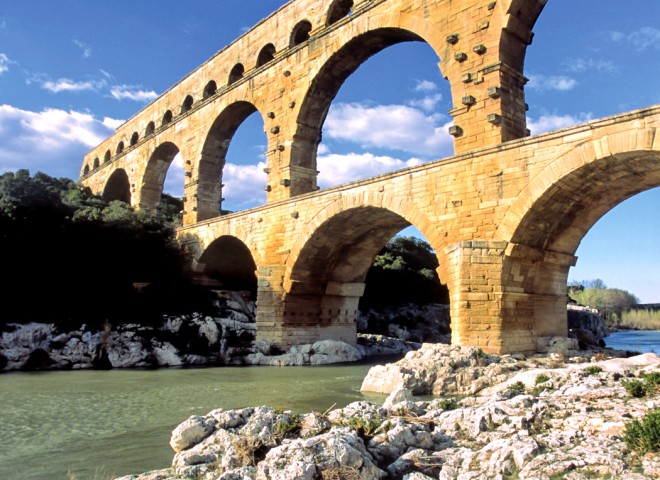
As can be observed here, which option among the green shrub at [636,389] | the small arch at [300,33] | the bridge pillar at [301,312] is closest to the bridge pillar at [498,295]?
the green shrub at [636,389]

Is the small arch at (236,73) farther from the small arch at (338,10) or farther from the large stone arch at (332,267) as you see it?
the large stone arch at (332,267)

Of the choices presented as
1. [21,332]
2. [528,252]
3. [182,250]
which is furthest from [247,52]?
[528,252]

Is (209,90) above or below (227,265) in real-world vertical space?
above

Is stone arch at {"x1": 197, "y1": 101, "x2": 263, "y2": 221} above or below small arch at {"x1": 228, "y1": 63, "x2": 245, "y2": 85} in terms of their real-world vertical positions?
below

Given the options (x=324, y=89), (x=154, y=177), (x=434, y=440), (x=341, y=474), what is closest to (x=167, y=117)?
(x=154, y=177)

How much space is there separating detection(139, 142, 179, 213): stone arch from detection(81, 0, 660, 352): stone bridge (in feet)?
11.2

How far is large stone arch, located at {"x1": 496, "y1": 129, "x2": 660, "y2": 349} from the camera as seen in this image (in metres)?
9.11

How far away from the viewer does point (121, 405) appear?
880cm

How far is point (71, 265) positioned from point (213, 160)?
27.6 feet

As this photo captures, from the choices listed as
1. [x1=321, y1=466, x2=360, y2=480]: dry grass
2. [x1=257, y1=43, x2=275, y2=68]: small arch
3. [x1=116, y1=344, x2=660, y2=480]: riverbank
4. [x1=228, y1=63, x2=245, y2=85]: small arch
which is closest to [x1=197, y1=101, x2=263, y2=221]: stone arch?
[x1=228, y1=63, x2=245, y2=85]: small arch

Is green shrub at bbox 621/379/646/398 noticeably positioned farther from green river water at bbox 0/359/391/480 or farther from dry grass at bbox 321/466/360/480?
green river water at bbox 0/359/391/480

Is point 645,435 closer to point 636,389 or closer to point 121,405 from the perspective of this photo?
point 636,389

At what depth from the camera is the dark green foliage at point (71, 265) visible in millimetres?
15391

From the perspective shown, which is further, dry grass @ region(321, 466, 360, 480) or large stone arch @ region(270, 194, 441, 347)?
large stone arch @ region(270, 194, 441, 347)
